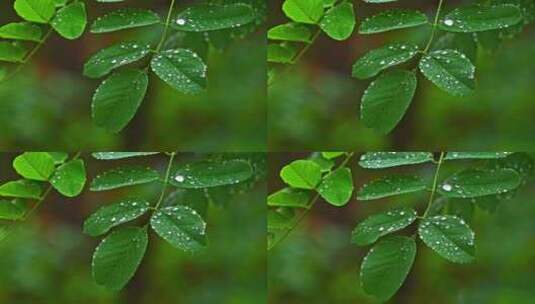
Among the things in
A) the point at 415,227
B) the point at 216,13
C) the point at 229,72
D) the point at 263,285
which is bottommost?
the point at 263,285

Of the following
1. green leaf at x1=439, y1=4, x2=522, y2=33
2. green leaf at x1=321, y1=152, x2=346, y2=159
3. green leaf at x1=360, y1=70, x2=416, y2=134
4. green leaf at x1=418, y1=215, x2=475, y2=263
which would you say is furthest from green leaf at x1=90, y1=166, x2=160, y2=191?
green leaf at x1=439, y1=4, x2=522, y2=33

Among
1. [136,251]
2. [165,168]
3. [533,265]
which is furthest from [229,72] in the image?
[533,265]

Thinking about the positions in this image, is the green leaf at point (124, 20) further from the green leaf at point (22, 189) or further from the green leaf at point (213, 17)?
the green leaf at point (22, 189)

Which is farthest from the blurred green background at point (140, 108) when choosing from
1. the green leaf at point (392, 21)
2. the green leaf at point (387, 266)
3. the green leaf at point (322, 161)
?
the green leaf at point (387, 266)

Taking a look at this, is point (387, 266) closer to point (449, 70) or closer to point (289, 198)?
point (289, 198)

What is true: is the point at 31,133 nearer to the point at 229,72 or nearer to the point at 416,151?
the point at 229,72

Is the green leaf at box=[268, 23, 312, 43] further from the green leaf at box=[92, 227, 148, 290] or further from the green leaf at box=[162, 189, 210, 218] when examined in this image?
the green leaf at box=[92, 227, 148, 290]
